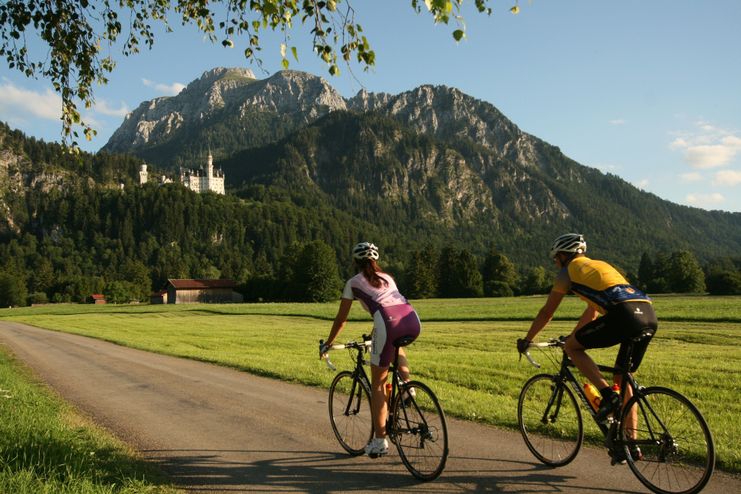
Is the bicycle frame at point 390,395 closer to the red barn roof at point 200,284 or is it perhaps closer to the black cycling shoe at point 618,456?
the black cycling shoe at point 618,456

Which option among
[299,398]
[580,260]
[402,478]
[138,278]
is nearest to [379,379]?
[402,478]

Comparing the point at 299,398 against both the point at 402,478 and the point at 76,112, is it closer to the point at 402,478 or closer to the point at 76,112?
the point at 402,478

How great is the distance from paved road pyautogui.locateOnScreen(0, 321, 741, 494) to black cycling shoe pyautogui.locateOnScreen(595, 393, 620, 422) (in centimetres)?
73

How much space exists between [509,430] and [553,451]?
68.1 inches

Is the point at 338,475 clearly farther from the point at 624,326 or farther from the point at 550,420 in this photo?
the point at 624,326

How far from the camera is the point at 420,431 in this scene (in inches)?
257

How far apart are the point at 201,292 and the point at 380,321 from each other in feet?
456

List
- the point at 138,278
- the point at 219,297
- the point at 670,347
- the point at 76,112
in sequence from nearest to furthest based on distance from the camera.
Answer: the point at 76,112 → the point at 670,347 → the point at 219,297 → the point at 138,278

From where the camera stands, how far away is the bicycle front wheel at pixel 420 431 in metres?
6.26

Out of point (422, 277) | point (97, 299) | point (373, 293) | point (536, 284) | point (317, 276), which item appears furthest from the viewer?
point (97, 299)

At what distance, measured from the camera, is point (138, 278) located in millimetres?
177125

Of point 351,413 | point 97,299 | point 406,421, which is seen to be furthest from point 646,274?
point 97,299

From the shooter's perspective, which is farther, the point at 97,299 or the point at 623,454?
the point at 97,299

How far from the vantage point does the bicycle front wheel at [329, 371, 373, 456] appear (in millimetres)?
7801
